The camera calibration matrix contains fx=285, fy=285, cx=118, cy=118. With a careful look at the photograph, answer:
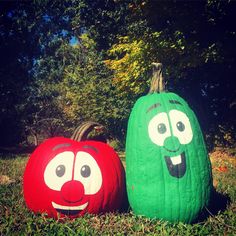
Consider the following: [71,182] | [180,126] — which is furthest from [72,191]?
[180,126]

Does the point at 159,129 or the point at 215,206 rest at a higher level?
the point at 159,129

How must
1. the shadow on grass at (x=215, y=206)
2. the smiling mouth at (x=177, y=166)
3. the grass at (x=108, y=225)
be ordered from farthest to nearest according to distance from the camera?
the shadow on grass at (x=215, y=206) → the smiling mouth at (x=177, y=166) → the grass at (x=108, y=225)

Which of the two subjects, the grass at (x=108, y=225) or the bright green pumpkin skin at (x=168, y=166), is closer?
the grass at (x=108, y=225)

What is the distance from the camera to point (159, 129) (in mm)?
3459

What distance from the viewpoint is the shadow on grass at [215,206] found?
11.9ft

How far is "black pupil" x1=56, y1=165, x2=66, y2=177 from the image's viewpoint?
3.46 m

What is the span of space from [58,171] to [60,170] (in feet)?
0.09

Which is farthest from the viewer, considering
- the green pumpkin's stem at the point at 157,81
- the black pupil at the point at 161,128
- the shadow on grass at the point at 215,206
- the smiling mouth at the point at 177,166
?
the green pumpkin's stem at the point at 157,81

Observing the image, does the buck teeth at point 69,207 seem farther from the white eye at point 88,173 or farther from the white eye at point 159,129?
the white eye at point 159,129

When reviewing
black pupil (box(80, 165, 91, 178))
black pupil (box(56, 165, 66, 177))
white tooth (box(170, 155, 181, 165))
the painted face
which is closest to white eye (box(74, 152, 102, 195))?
black pupil (box(80, 165, 91, 178))

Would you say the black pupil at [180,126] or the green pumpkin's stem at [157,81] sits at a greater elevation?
the green pumpkin's stem at [157,81]

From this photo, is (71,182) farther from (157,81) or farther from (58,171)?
(157,81)

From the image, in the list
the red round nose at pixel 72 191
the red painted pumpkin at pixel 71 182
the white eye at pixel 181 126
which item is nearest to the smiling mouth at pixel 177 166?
the white eye at pixel 181 126

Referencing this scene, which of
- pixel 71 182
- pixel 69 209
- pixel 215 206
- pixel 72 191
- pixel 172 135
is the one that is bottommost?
pixel 215 206
